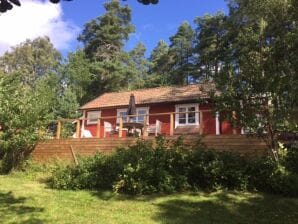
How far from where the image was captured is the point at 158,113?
19.8 metres

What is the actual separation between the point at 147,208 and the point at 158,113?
9391 millimetres

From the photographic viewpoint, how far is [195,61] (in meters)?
45.6

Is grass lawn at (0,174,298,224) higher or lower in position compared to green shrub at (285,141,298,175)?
lower

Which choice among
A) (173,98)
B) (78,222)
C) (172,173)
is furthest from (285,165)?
(173,98)

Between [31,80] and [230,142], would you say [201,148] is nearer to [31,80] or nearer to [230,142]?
[230,142]

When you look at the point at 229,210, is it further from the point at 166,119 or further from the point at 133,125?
the point at 166,119

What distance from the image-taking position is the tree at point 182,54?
4606 cm

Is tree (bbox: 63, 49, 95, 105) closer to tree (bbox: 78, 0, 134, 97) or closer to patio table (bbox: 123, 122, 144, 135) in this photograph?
tree (bbox: 78, 0, 134, 97)

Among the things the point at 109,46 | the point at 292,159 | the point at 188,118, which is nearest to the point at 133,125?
the point at 188,118

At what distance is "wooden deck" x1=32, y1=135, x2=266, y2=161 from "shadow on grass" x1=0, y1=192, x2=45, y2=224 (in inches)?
221

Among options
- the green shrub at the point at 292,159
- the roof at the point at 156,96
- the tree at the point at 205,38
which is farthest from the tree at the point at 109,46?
the green shrub at the point at 292,159

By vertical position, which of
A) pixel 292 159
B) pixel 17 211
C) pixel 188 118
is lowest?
pixel 17 211

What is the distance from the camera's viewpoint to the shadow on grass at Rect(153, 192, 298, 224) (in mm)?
9484

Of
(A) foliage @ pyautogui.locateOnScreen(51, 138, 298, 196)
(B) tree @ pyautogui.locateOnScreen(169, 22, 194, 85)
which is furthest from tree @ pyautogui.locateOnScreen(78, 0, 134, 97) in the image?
(A) foliage @ pyautogui.locateOnScreen(51, 138, 298, 196)
